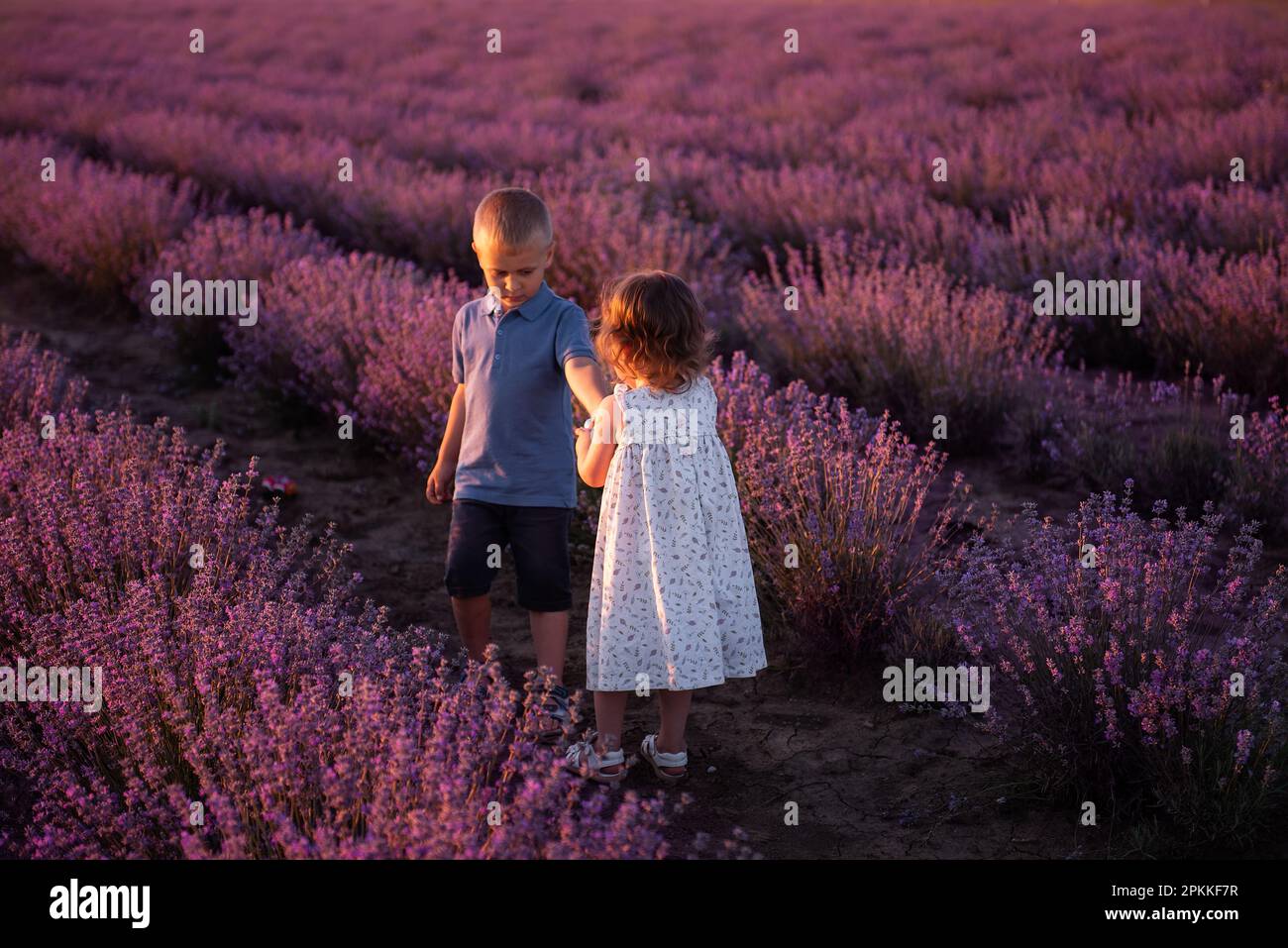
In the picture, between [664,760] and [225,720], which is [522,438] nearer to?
[664,760]

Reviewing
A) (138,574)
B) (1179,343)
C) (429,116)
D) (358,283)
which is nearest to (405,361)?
(358,283)

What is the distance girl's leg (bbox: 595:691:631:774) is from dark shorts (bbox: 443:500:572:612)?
11.0 inches

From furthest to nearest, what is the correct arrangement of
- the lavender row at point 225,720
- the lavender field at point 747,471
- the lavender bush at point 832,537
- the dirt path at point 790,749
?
the lavender bush at point 832,537, the dirt path at point 790,749, the lavender field at point 747,471, the lavender row at point 225,720

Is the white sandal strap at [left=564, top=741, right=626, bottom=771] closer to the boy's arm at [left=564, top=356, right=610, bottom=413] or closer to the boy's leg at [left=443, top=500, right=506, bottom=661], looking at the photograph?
the boy's leg at [left=443, top=500, right=506, bottom=661]

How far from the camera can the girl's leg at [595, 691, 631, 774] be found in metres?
2.97

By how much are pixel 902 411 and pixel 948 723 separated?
222 centimetres

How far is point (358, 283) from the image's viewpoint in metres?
6.11

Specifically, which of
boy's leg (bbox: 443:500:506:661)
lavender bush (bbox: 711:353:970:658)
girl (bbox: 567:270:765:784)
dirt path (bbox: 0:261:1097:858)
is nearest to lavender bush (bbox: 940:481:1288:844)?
dirt path (bbox: 0:261:1097:858)

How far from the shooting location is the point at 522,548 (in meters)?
3.13

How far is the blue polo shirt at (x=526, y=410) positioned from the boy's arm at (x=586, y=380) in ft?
0.21

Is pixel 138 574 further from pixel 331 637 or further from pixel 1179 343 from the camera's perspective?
pixel 1179 343

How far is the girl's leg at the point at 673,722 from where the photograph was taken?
9.74ft

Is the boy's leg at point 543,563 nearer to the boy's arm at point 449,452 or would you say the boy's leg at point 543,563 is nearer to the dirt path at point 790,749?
the boy's arm at point 449,452

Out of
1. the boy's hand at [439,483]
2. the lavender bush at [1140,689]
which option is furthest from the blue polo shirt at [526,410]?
the lavender bush at [1140,689]
